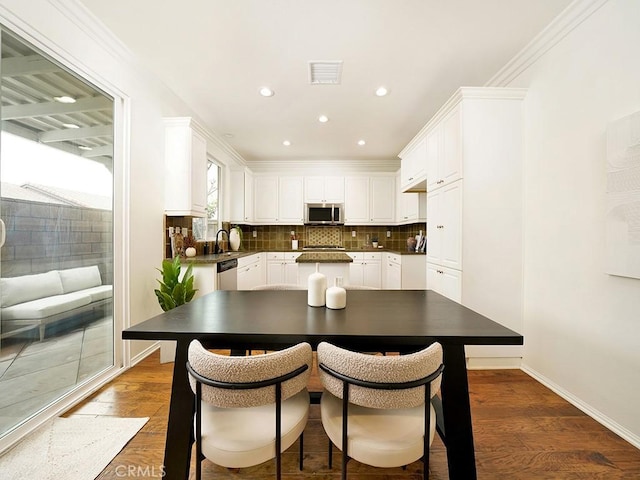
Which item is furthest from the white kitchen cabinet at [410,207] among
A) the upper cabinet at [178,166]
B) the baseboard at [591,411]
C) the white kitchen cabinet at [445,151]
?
the upper cabinet at [178,166]

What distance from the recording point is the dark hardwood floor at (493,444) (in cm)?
140

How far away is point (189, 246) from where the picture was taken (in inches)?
136

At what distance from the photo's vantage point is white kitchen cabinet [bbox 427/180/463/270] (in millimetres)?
2484

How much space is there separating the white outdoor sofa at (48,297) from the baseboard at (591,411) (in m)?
3.46

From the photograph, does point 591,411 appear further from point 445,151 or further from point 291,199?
point 291,199

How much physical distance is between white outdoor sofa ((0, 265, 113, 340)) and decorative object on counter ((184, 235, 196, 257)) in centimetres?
100

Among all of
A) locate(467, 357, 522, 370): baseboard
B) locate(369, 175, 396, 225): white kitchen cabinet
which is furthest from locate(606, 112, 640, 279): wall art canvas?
locate(369, 175, 396, 225): white kitchen cabinet

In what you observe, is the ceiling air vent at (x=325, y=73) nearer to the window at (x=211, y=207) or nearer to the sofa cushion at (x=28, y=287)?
the window at (x=211, y=207)

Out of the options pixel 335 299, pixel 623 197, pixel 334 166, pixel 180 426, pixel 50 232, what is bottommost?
pixel 180 426

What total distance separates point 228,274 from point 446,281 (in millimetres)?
2357

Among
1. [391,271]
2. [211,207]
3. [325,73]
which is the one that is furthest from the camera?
[391,271]

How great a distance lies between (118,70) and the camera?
7.73 feet

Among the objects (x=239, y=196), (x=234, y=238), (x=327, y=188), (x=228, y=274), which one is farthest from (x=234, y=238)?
(x=327, y=188)

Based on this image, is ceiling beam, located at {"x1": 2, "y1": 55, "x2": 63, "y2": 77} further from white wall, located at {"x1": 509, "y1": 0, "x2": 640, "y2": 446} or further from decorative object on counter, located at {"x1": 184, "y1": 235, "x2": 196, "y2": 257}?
white wall, located at {"x1": 509, "y1": 0, "x2": 640, "y2": 446}
